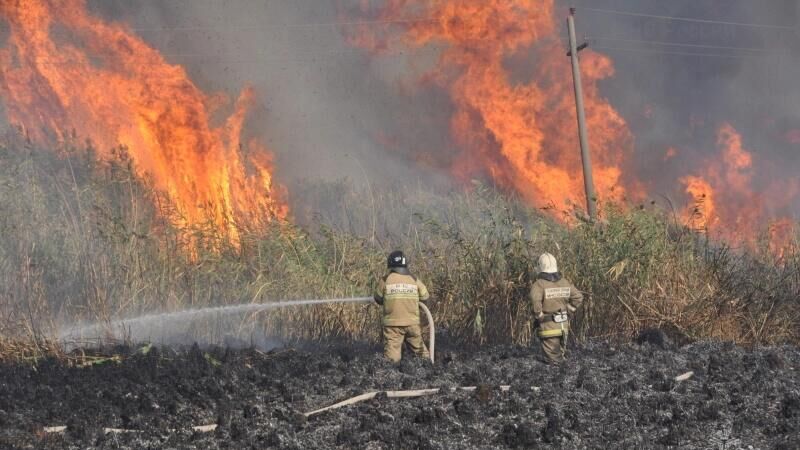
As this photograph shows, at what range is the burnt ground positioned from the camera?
18.6 feet

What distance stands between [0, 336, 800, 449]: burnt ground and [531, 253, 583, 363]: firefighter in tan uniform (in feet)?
0.79

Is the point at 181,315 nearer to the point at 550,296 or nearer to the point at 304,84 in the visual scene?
the point at 550,296

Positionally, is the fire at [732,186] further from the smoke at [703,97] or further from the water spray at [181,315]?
the water spray at [181,315]

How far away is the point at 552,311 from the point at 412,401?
88.8 inches

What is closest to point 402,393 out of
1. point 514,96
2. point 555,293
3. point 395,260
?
point 395,260

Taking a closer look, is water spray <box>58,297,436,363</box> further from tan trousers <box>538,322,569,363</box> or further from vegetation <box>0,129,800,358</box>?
tan trousers <box>538,322,569,363</box>

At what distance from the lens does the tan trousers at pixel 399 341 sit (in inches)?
341

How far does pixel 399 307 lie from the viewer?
8625 millimetres

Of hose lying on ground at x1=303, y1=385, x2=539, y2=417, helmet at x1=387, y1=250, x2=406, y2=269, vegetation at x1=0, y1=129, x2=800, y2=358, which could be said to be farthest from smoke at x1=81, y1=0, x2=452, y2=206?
hose lying on ground at x1=303, y1=385, x2=539, y2=417

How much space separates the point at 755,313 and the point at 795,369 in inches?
76.7

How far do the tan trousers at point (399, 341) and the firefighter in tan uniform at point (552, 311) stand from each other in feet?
3.98

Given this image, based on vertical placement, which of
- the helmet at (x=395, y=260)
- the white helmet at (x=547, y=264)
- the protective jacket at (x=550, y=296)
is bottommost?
the protective jacket at (x=550, y=296)

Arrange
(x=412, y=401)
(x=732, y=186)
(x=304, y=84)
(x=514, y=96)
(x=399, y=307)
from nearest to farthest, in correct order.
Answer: (x=412, y=401), (x=399, y=307), (x=514, y=96), (x=304, y=84), (x=732, y=186)

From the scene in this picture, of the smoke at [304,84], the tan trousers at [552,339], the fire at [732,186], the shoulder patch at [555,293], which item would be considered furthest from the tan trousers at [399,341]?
the fire at [732,186]
